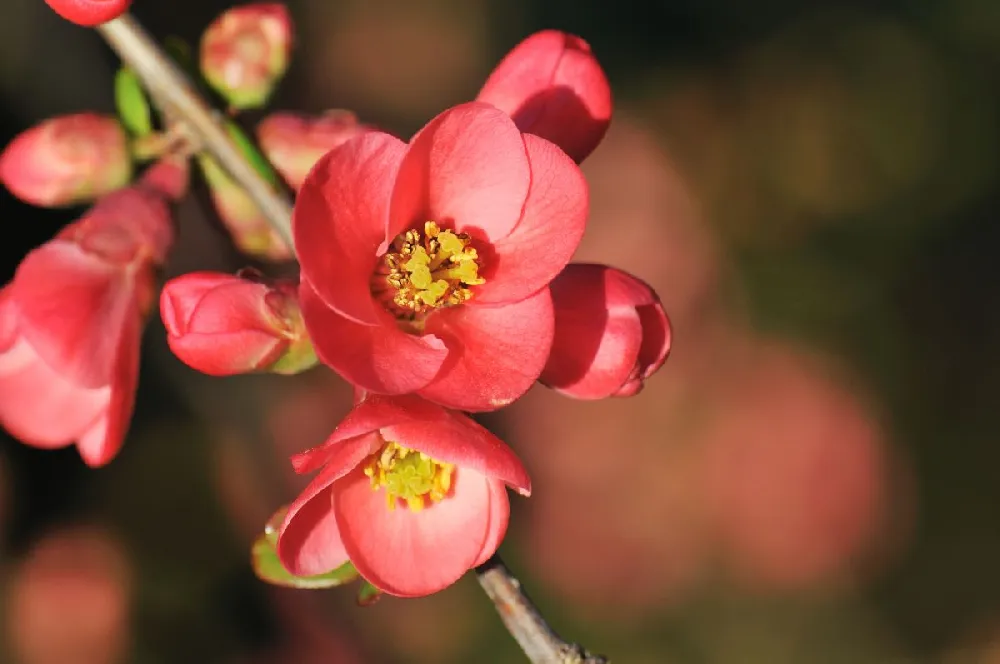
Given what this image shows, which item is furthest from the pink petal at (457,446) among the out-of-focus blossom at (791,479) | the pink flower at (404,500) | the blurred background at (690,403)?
the out-of-focus blossom at (791,479)

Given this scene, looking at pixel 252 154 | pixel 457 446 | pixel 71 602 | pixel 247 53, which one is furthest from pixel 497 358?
pixel 71 602

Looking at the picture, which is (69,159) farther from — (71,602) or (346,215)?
(71,602)

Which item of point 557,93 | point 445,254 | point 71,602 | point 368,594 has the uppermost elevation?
point 557,93

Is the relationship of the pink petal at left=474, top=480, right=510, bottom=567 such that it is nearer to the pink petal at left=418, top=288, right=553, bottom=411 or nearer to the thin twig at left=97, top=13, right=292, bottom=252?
the pink petal at left=418, top=288, right=553, bottom=411

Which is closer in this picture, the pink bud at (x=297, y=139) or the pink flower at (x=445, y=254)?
the pink flower at (x=445, y=254)

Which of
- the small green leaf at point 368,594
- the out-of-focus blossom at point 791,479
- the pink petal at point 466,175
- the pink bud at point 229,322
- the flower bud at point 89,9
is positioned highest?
the flower bud at point 89,9

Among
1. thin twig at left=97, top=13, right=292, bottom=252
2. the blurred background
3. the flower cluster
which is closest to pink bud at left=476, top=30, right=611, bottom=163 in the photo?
the flower cluster

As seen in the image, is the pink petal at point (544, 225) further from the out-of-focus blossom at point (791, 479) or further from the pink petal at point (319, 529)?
the out-of-focus blossom at point (791, 479)
